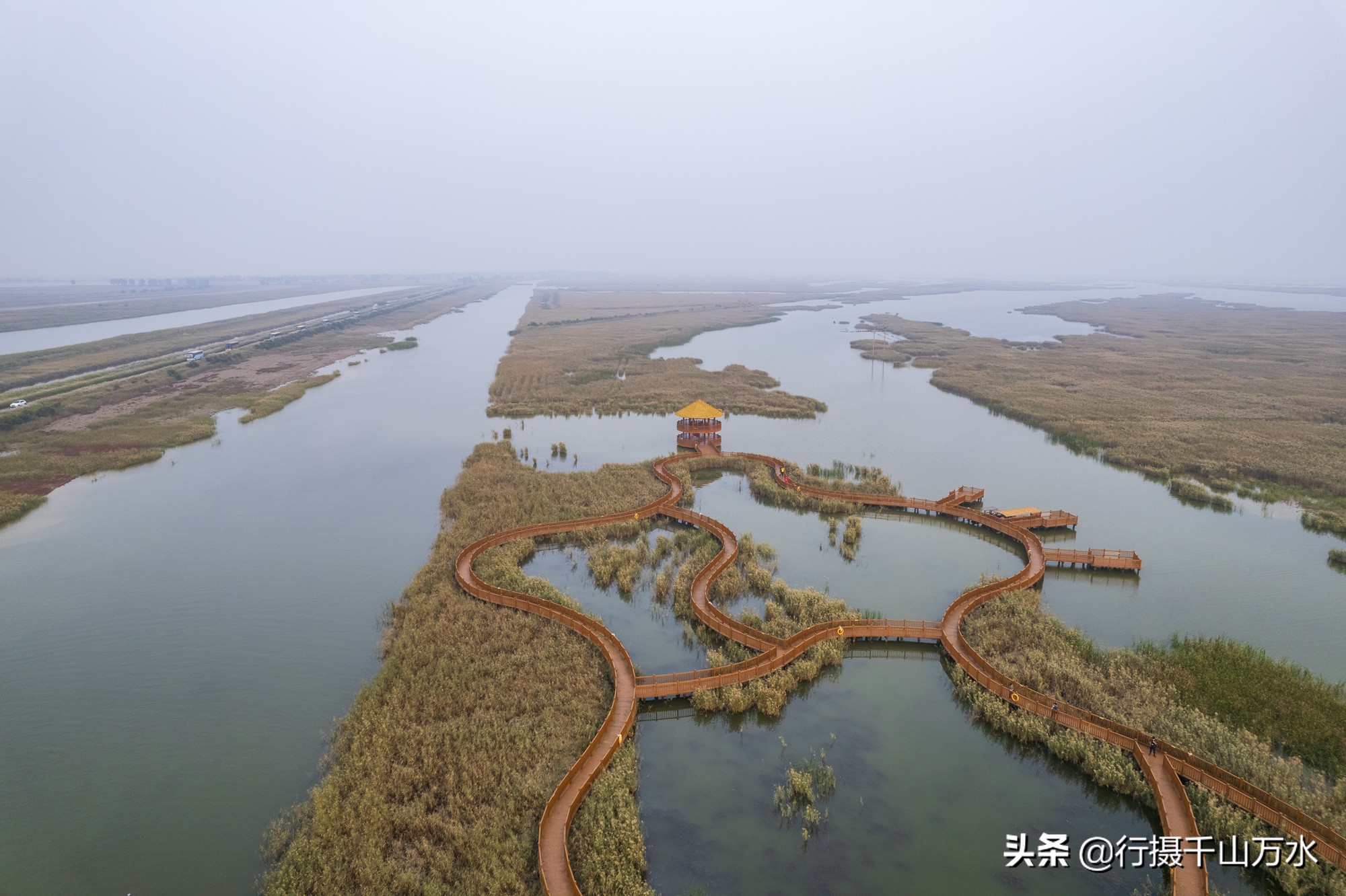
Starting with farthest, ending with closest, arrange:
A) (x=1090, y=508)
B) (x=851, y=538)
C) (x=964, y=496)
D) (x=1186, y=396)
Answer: (x=1186, y=396) → (x=964, y=496) → (x=1090, y=508) → (x=851, y=538)

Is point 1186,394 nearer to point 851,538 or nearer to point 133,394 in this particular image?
point 851,538

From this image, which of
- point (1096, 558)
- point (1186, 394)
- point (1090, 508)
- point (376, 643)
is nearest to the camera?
point (376, 643)

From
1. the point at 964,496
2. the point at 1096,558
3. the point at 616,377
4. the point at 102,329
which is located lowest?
the point at 1096,558

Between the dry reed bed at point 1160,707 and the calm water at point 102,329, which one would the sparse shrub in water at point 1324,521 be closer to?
the dry reed bed at point 1160,707

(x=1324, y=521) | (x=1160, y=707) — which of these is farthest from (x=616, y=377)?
(x=1160, y=707)

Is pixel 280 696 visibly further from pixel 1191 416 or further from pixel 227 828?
pixel 1191 416

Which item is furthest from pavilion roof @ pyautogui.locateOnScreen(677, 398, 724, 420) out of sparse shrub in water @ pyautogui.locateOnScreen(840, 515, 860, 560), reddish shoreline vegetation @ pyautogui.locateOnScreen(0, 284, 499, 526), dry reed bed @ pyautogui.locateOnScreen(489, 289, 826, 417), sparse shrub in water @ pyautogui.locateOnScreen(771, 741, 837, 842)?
reddish shoreline vegetation @ pyautogui.locateOnScreen(0, 284, 499, 526)

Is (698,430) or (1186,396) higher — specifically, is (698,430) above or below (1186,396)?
above

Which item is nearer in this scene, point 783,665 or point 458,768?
point 458,768
